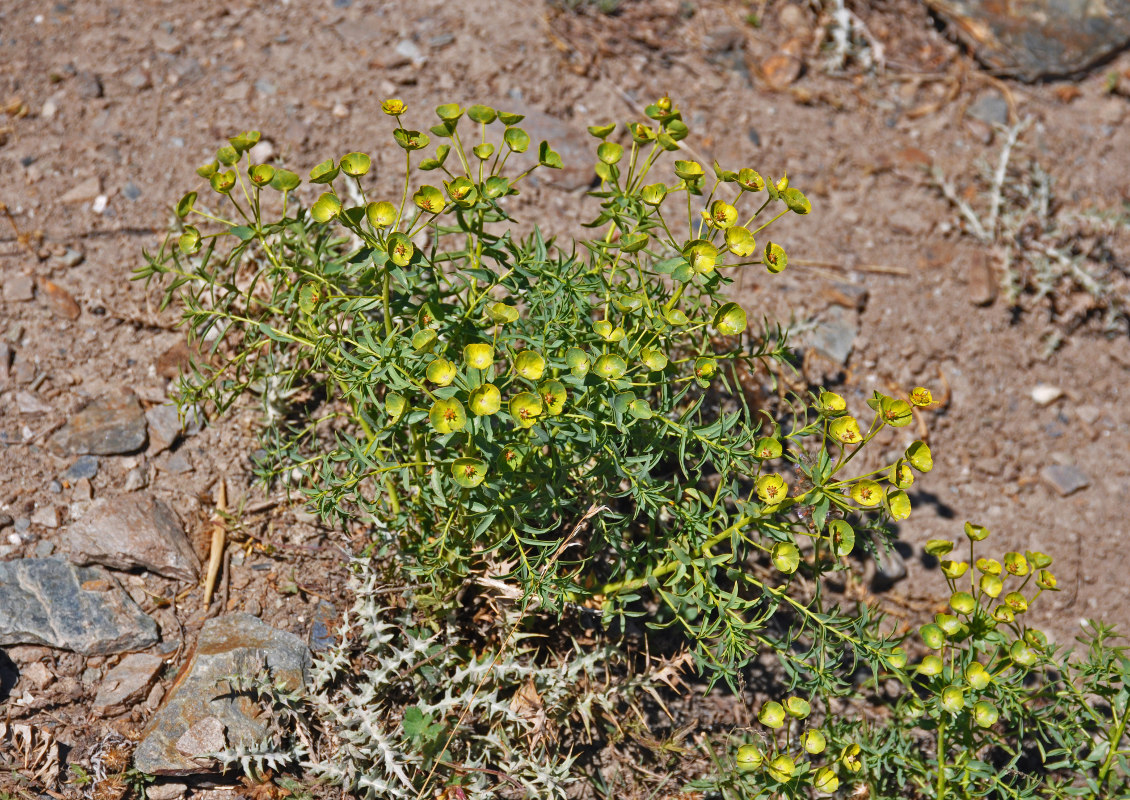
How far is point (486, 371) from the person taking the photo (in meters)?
2.14

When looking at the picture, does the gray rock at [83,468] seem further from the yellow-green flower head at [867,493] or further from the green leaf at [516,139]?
the yellow-green flower head at [867,493]

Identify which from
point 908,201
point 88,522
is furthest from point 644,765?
point 908,201

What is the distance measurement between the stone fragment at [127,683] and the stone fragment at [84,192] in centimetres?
195

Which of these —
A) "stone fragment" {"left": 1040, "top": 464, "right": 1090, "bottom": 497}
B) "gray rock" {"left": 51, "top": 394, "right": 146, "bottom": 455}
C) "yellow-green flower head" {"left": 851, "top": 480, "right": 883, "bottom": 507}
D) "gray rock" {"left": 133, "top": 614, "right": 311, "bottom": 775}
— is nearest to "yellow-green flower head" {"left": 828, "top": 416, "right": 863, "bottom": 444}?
"yellow-green flower head" {"left": 851, "top": 480, "right": 883, "bottom": 507}

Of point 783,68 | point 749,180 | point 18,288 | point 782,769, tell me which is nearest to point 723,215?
point 749,180

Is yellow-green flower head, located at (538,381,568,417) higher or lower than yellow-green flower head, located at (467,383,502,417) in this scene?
lower

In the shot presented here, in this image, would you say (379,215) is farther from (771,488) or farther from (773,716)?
(773,716)

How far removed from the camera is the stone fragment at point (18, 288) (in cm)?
338

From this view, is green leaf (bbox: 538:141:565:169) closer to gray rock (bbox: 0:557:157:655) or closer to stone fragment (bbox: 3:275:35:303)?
gray rock (bbox: 0:557:157:655)

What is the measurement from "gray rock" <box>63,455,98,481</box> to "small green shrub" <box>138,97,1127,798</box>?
59cm

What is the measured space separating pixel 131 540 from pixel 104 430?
473 mm

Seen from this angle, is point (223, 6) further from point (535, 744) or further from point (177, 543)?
point (535, 744)

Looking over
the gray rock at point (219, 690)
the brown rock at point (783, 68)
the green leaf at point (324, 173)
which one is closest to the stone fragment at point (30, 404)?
the gray rock at point (219, 690)

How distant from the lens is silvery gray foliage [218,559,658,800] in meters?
2.65
